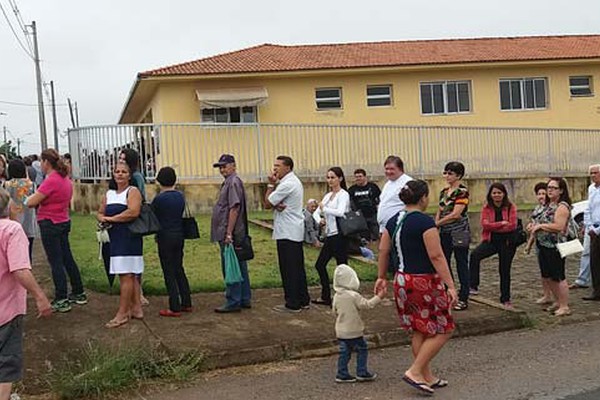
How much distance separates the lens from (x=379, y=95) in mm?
23031

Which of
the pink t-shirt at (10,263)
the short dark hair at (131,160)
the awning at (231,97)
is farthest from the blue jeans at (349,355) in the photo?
the awning at (231,97)

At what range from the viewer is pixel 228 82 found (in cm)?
2108

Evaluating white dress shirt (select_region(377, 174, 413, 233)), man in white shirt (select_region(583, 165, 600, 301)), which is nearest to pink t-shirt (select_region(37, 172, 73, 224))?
white dress shirt (select_region(377, 174, 413, 233))

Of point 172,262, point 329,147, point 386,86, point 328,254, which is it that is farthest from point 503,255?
point 386,86

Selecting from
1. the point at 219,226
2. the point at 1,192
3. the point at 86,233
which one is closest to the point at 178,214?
the point at 219,226

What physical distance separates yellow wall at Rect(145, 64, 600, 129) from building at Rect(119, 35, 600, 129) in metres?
0.03

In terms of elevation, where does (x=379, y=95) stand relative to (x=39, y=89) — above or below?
below

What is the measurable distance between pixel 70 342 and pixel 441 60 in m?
18.4

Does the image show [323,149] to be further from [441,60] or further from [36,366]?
[36,366]

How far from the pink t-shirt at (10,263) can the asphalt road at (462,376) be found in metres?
1.54

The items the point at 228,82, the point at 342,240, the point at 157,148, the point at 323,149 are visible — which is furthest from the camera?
the point at 228,82

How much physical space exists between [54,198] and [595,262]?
22.3 ft

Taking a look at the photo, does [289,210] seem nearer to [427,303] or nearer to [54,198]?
[54,198]

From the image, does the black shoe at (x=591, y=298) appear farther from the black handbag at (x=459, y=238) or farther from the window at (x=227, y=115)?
the window at (x=227, y=115)
